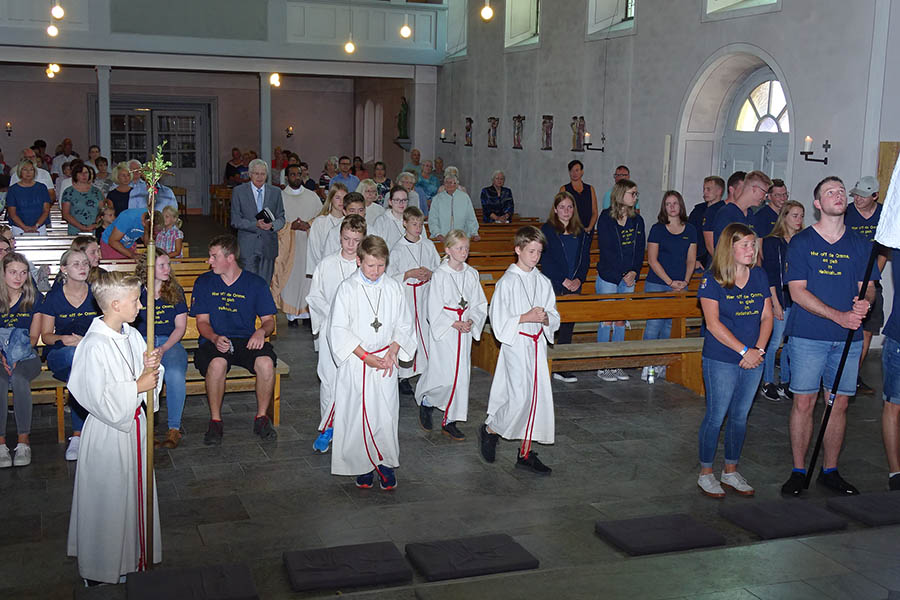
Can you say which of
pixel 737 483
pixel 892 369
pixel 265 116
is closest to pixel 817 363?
pixel 892 369

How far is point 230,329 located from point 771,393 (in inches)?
189

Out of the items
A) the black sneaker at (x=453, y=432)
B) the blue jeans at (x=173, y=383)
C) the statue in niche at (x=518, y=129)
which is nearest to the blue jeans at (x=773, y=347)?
the black sneaker at (x=453, y=432)

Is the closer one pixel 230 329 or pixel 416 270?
pixel 230 329

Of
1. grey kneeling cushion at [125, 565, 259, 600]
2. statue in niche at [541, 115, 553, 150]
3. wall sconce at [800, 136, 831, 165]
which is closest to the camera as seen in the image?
grey kneeling cushion at [125, 565, 259, 600]

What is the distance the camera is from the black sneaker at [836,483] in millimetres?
6195

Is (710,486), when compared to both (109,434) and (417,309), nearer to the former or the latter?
(417,309)

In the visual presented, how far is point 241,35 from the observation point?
19281 millimetres

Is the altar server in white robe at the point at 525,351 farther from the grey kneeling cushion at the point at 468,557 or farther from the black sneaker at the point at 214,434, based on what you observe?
the black sneaker at the point at 214,434

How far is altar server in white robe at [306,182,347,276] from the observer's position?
355 inches

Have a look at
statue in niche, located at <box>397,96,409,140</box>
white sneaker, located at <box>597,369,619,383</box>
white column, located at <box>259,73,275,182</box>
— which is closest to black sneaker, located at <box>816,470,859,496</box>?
white sneaker, located at <box>597,369,619,383</box>

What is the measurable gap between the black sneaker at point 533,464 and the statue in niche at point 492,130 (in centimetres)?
1320

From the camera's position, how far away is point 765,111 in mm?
12562

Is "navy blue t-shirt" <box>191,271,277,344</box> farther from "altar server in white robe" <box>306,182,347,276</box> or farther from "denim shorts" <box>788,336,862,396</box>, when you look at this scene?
"denim shorts" <box>788,336,862,396</box>

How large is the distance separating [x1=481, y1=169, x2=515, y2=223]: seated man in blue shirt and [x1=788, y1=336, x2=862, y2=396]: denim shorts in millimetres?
8456
